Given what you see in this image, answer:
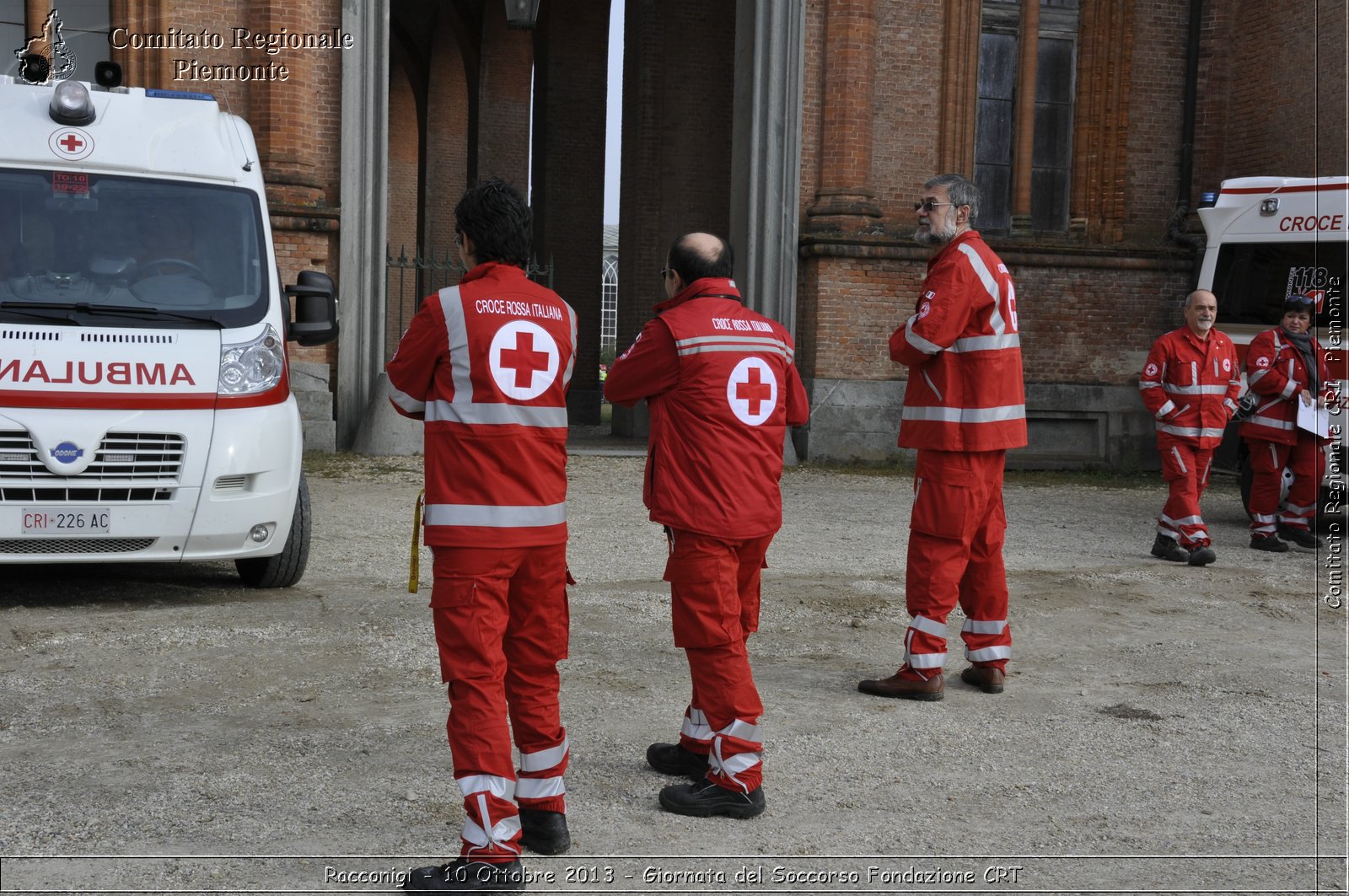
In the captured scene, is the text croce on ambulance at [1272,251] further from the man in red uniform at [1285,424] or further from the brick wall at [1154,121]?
the brick wall at [1154,121]

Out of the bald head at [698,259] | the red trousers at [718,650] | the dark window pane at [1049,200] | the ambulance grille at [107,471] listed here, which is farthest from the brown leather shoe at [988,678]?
the dark window pane at [1049,200]

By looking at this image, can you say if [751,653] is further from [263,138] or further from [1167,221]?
[1167,221]

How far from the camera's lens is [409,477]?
492 inches

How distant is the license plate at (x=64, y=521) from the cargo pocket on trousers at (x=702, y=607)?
3.46 metres

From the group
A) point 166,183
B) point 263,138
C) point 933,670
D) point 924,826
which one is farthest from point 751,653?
point 263,138

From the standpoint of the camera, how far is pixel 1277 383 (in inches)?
Result: 374

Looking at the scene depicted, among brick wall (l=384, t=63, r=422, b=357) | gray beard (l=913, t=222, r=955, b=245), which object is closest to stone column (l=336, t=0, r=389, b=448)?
gray beard (l=913, t=222, r=955, b=245)

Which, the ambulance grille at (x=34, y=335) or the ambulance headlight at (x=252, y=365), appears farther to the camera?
the ambulance headlight at (x=252, y=365)

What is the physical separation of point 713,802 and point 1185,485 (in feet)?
19.5

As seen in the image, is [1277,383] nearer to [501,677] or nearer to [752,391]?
[752,391]

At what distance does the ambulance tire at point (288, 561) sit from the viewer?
7.01 meters

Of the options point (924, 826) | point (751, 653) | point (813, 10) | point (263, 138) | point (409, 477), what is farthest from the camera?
point (813, 10)

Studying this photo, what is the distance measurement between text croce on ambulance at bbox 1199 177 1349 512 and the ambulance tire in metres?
8.04

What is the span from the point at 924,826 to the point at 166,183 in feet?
17.1
